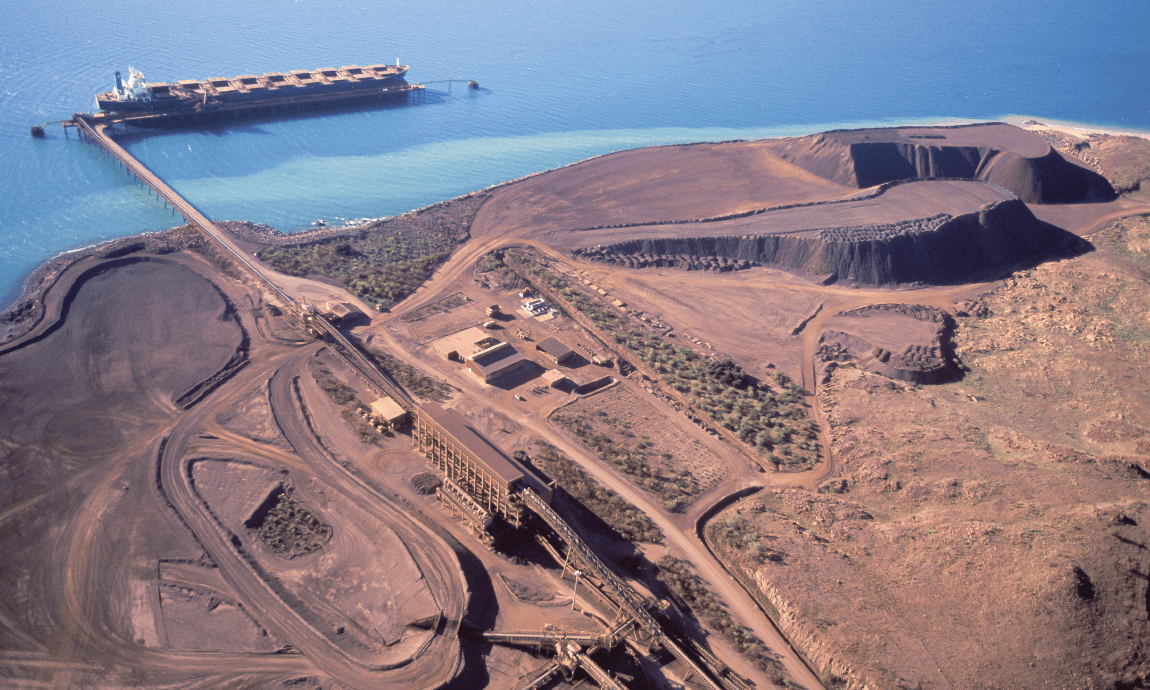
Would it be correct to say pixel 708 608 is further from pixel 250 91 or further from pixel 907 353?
pixel 250 91

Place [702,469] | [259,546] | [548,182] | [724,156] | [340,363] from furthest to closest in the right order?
[724,156], [548,182], [340,363], [702,469], [259,546]

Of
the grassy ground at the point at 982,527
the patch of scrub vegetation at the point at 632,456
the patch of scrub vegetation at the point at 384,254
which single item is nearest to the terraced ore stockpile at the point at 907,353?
the grassy ground at the point at 982,527

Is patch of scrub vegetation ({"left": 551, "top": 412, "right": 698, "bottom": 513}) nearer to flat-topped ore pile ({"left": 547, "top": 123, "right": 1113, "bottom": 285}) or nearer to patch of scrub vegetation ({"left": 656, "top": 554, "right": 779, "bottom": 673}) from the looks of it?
patch of scrub vegetation ({"left": 656, "top": 554, "right": 779, "bottom": 673})

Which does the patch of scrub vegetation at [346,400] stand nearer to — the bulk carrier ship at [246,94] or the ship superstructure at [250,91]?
the bulk carrier ship at [246,94]

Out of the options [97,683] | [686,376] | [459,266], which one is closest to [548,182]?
[459,266]

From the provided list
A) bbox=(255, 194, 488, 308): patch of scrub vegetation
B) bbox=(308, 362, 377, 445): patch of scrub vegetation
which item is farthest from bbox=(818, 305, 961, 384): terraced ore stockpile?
bbox=(255, 194, 488, 308): patch of scrub vegetation

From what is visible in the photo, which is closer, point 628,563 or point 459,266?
point 628,563

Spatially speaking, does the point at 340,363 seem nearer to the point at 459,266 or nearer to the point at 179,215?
the point at 459,266
